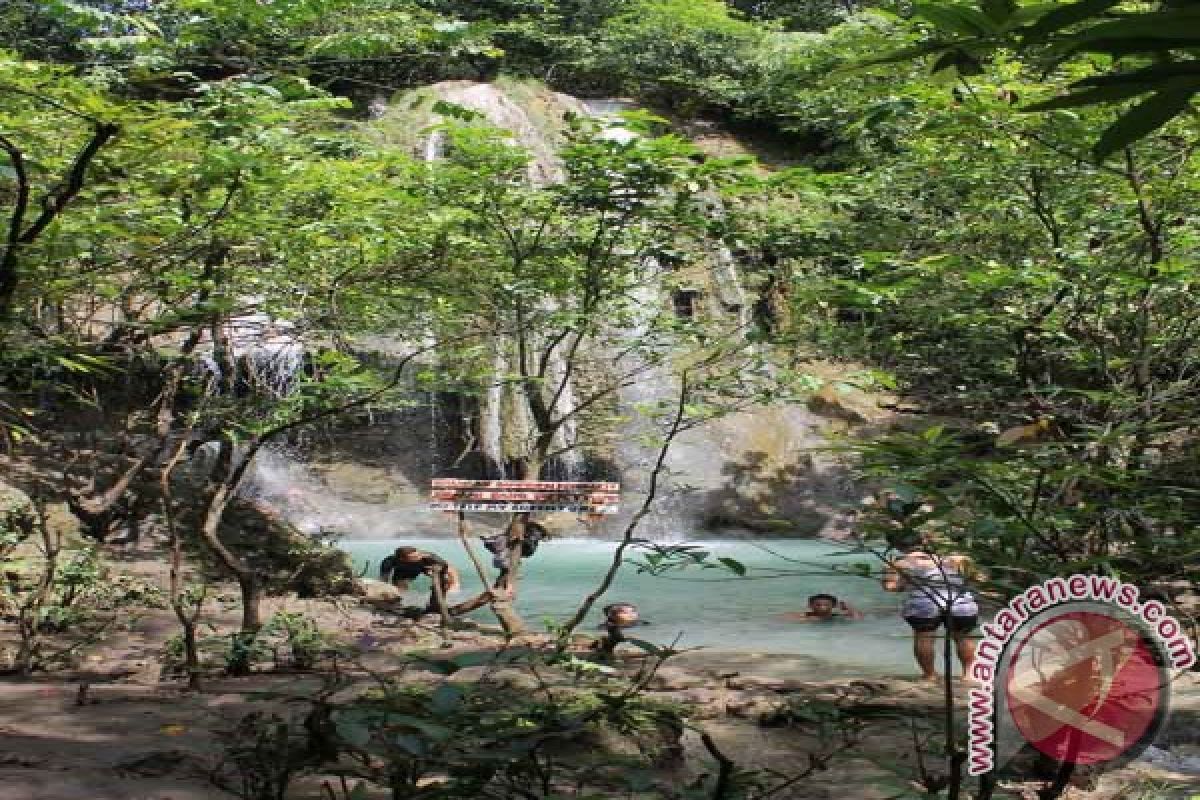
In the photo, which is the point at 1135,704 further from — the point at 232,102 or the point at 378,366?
the point at 378,366

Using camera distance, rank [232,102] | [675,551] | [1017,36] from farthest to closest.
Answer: [232,102], [675,551], [1017,36]

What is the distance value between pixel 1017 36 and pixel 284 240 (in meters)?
5.10

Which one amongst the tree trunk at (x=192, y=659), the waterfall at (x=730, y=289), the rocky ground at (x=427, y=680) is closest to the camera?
the rocky ground at (x=427, y=680)

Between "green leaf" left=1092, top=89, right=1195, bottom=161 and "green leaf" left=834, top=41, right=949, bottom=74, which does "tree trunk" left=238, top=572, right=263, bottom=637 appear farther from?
"green leaf" left=1092, top=89, right=1195, bottom=161

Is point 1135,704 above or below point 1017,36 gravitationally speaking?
below

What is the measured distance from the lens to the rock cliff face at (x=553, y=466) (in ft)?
45.4

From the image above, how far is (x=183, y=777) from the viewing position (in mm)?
3129

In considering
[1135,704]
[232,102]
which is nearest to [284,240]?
[232,102]

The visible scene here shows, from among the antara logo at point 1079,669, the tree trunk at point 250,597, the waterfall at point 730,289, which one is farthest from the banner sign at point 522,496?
the waterfall at point 730,289

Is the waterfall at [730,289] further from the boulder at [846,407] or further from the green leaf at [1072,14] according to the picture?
the green leaf at [1072,14]

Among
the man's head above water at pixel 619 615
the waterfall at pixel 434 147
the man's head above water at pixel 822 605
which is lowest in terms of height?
the man's head above water at pixel 822 605

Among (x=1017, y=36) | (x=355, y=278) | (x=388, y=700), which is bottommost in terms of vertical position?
(x=388, y=700)

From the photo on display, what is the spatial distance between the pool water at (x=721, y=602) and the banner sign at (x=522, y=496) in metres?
0.81

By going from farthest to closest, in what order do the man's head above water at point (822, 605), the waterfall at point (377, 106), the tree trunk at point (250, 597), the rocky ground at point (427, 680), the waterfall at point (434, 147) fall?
the waterfall at point (377, 106)
the waterfall at point (434, 147)
the man's head above water at point (822, 605)
the tree trunk at point (250, 597)
the rocky ground at point (427, 680)
